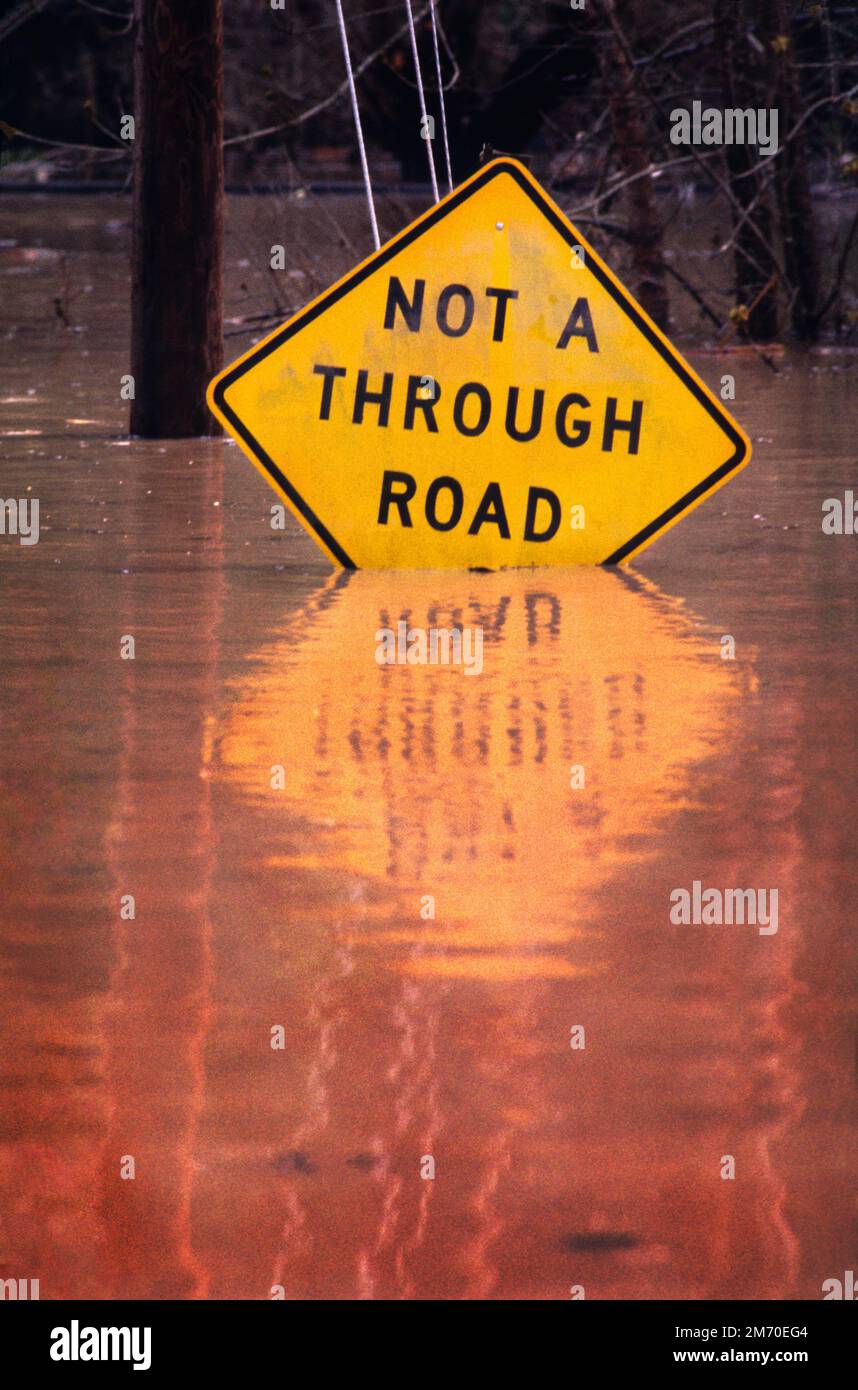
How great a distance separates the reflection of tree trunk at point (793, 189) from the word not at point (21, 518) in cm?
948

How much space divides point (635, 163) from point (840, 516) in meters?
9.88

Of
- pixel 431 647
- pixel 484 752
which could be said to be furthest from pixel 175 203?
pixel 484 752

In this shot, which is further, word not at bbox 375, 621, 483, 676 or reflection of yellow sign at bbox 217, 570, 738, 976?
word not at bbox 375, 621, 483, 676

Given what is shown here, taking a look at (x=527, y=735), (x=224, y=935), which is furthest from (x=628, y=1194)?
(x=527, y=735)

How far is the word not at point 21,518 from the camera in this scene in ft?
42.8

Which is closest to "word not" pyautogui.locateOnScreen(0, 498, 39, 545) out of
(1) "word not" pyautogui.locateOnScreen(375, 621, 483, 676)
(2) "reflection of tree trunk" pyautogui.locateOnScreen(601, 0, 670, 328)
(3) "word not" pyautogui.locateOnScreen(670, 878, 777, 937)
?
(1) "word not" pyautogui.locateOnScreen(375, 621, 483, 676)

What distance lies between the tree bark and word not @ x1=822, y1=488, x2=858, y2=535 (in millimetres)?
4466

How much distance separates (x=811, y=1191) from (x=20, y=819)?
327 cm

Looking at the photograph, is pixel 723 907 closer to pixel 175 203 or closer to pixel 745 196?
pixel 175 203

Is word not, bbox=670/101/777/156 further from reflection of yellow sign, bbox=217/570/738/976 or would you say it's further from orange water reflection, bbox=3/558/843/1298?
orange water reflection, bbox=3/558/843/1298

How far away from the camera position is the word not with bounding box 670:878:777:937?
674 cm

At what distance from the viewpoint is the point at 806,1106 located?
5441 mm

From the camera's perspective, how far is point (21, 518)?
13.6 m

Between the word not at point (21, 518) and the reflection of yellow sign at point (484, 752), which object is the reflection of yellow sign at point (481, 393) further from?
the word not at point (21, 518)
